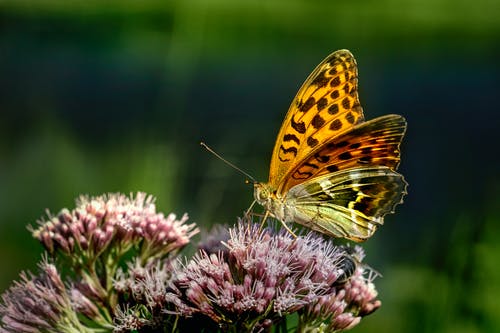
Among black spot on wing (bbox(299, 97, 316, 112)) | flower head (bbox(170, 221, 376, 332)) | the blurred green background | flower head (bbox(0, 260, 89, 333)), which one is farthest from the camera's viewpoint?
the blurred green background

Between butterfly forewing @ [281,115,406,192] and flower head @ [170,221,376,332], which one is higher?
butterfly forewing @ [281,115,406,192]

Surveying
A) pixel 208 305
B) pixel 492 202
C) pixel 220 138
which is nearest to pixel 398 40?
pixel 220 138

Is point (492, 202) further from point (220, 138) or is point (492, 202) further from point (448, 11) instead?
point (448, 11)

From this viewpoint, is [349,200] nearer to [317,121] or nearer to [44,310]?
[317,121]

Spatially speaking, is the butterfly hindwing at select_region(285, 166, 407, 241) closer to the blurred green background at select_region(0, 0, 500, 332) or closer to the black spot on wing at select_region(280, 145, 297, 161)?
the black spot on wing at select_region(280, 145, 297, 161)

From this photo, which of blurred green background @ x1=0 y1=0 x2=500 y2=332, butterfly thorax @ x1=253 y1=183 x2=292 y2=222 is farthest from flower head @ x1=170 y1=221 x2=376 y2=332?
blurred green background @ x1=0 y1=0 x2=500 y2=332

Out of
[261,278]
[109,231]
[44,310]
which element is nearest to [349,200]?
[261,278]
